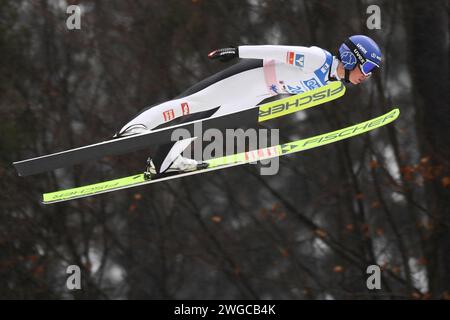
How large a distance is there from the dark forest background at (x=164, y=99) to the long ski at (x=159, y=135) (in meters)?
4.38

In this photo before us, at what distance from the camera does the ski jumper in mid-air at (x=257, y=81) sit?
8281mm

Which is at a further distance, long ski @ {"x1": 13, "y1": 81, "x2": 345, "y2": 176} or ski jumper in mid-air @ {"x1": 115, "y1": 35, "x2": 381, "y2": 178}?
long ski @ {"x1": 13, "y1": 81, "x2": 345, "y2": 176}

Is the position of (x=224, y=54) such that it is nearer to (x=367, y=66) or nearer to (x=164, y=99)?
(x=367, y=66)

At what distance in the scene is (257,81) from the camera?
8.59 metres

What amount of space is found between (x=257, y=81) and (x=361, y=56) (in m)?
0.95

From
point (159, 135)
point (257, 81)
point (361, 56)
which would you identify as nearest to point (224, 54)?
point (257, 81)

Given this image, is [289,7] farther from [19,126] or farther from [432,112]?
[19,126]

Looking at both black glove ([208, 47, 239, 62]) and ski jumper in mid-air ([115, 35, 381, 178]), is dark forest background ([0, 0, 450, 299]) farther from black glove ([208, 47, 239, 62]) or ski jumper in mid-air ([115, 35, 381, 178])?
black glove ([208, 47, 239, 62])

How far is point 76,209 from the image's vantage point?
16375 mm

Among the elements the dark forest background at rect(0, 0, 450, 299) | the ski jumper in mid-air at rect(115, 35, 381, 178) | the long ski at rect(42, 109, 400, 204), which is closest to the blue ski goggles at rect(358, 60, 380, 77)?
the ski jumper in mid-air at rect(115, 35, 381, 178)

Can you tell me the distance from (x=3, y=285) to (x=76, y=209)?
1804 millimetres

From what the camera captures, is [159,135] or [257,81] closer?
[159,135]

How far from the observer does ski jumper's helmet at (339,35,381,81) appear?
8.29 m
